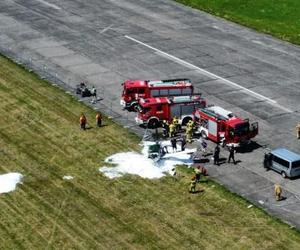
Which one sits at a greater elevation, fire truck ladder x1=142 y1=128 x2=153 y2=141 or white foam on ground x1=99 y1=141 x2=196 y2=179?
fire truck ladder x1=142 y1=128 x2=153 y2=141

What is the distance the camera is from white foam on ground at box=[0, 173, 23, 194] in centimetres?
5275

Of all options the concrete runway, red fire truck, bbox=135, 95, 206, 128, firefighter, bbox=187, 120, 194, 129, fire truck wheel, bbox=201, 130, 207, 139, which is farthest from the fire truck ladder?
fire truck wheel, bbox=201, 130, 207, 139

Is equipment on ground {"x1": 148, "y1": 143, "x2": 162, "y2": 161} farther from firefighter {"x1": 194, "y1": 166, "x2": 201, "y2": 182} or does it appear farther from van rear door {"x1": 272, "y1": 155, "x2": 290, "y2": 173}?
van rear door {"x1": 272, "y1": 155, "x2": 290, "y2": 173}

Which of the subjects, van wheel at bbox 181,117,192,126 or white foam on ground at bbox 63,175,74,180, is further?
van wheel at bbox 181,117,192,126

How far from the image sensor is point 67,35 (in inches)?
3511

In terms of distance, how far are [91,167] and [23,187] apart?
5.98 m

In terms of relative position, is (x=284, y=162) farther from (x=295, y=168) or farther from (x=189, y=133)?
(x=189, y=133)

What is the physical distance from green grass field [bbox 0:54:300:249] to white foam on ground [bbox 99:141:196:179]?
34.7 inches

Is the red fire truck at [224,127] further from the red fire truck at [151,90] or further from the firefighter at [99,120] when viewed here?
the firefighter at [99,120]

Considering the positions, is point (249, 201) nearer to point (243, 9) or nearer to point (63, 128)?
point (63, 128)

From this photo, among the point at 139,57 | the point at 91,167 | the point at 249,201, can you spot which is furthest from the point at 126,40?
the point at 249,201

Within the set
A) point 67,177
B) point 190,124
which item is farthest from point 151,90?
point 67,177

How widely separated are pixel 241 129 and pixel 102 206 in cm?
1519

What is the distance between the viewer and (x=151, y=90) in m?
65.9
